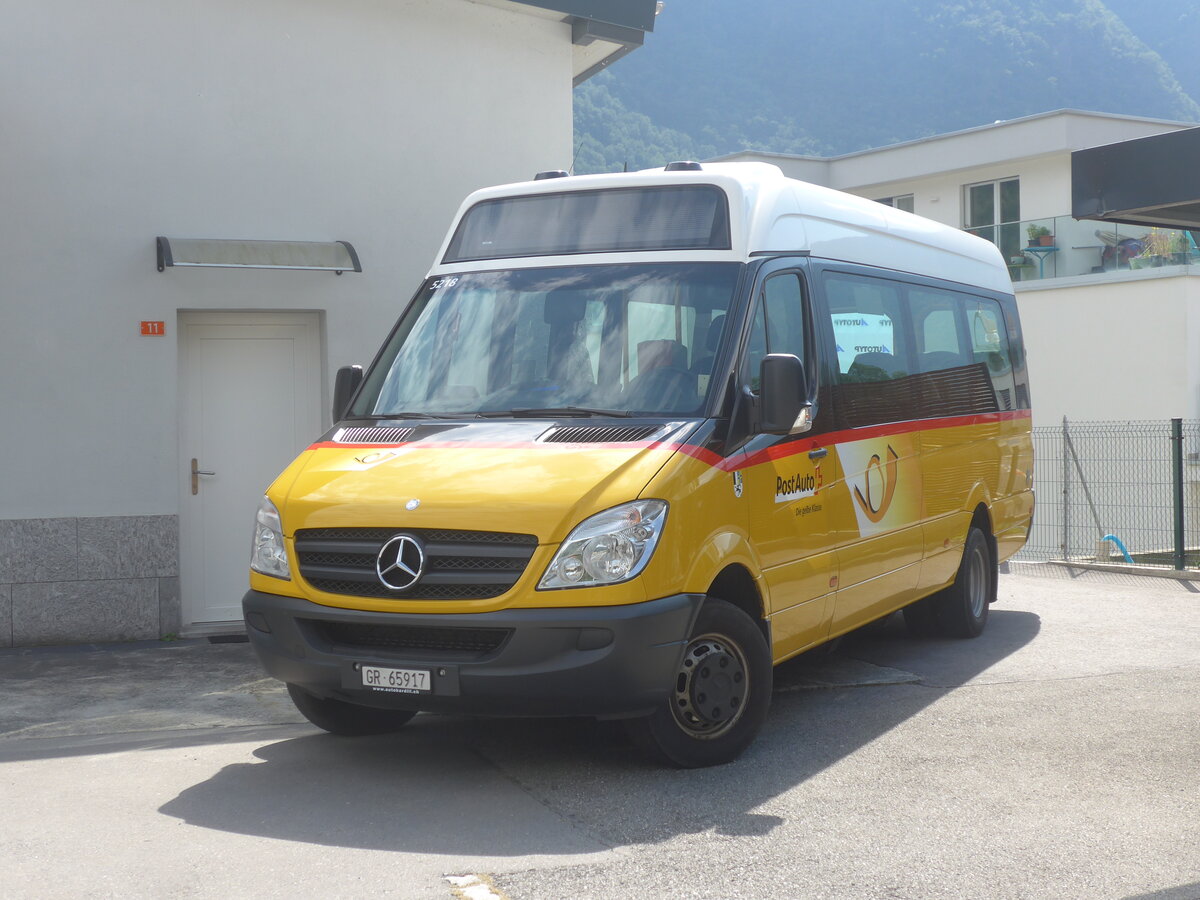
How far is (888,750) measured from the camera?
6656 millimetres

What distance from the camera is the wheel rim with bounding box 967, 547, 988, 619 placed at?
9.93 meters

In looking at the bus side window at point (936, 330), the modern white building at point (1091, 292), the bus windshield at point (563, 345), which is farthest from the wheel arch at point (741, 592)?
the modern white building at point (1091, 292)

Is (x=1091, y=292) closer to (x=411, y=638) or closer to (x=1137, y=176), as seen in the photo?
(x=1137, y=176)

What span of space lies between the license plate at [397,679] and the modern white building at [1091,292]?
60.9ft

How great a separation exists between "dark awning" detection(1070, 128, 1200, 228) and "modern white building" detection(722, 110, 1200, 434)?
1389 cm

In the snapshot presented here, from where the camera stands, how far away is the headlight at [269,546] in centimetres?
628

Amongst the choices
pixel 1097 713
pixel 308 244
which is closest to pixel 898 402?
pixel 1097 713

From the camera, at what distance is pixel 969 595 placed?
9.88 m

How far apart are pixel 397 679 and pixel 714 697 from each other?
1.41 metres

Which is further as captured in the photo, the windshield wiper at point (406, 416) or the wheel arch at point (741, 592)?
the windshield wiper at point (406, 416)

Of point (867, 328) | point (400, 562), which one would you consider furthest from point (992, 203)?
point (400, 562)

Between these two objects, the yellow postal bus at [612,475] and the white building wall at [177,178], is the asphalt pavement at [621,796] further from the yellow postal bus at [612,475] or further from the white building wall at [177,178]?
the white building wall at [177,178]

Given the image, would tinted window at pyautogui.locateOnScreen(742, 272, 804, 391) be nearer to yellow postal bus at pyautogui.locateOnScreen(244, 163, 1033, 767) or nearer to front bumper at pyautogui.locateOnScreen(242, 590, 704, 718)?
yellow postal bus at pyautogui.locateOnScreen(244, 163, 1033, 767)

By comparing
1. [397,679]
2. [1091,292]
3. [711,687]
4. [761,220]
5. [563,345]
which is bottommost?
[711,687]
